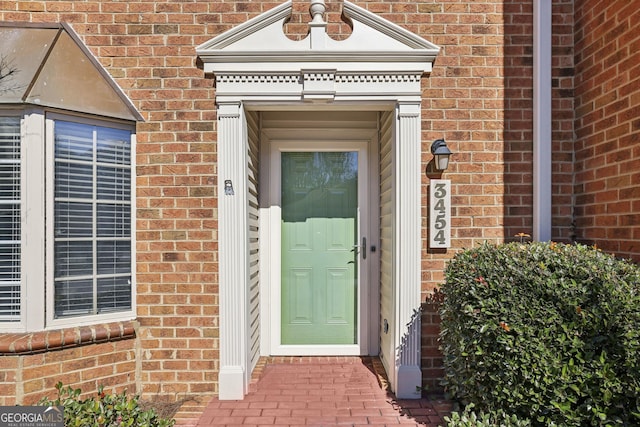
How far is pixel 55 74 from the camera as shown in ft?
9.04

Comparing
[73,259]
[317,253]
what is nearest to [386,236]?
[317,253]

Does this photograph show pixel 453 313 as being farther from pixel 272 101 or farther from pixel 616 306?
pixel 272 101

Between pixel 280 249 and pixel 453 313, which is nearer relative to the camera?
pixel 453 313

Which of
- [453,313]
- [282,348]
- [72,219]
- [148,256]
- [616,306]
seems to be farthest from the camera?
[282,348]

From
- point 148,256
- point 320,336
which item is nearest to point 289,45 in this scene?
point 148,256

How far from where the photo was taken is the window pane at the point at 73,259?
9.17ft

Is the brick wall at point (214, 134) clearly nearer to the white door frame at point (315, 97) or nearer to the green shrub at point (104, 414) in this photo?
the white door frame at point (315, 97)

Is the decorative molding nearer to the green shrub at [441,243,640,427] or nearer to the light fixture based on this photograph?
the light fixture

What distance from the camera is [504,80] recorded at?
9.96ft

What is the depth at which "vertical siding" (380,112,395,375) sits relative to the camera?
3.18 meters

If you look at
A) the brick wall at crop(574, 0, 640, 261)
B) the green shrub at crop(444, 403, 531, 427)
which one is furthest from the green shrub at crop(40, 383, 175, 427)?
the brick wall at crop(574, 0, 640, 261)

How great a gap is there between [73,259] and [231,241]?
1.20m

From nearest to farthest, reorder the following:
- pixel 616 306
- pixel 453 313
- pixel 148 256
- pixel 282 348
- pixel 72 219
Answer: pixel 616 306, pixel 453 313, pixel 72 219, pixel 148 256, pixel 282 348

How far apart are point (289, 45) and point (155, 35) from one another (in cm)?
110
